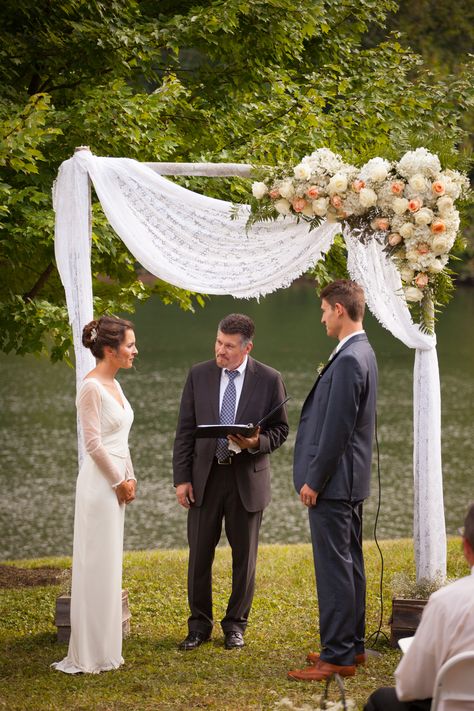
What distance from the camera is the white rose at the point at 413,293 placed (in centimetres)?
569

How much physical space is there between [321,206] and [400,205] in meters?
0.44

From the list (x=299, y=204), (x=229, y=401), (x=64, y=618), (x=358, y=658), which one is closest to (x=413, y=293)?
(x=299, y=204)

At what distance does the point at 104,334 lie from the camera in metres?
5.47

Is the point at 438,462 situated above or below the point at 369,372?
below

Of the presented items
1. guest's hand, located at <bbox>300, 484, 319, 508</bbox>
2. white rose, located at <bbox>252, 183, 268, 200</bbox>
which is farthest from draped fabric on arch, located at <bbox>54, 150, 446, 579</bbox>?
guest's hand, located at <bbox>300, 484, 319, 508</bbox>

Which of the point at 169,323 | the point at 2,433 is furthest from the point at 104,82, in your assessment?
the point at 169,323

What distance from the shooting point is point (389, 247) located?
5.66 m

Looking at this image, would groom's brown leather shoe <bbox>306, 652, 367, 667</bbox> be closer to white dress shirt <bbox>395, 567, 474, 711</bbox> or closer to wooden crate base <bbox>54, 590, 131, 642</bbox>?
wooden crate base <bbox>54, 590, 131, 642</bbox>

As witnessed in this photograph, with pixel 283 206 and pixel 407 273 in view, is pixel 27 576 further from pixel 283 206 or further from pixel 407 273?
pixel 407 273

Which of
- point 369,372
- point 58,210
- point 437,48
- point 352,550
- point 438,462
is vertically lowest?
point 352,550

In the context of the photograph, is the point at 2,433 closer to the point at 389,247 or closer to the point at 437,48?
the point at 389,247

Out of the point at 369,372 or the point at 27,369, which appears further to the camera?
the point at 27,369

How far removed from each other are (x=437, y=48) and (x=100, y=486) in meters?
30.0

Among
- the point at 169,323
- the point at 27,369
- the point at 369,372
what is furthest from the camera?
the point at 169,323
